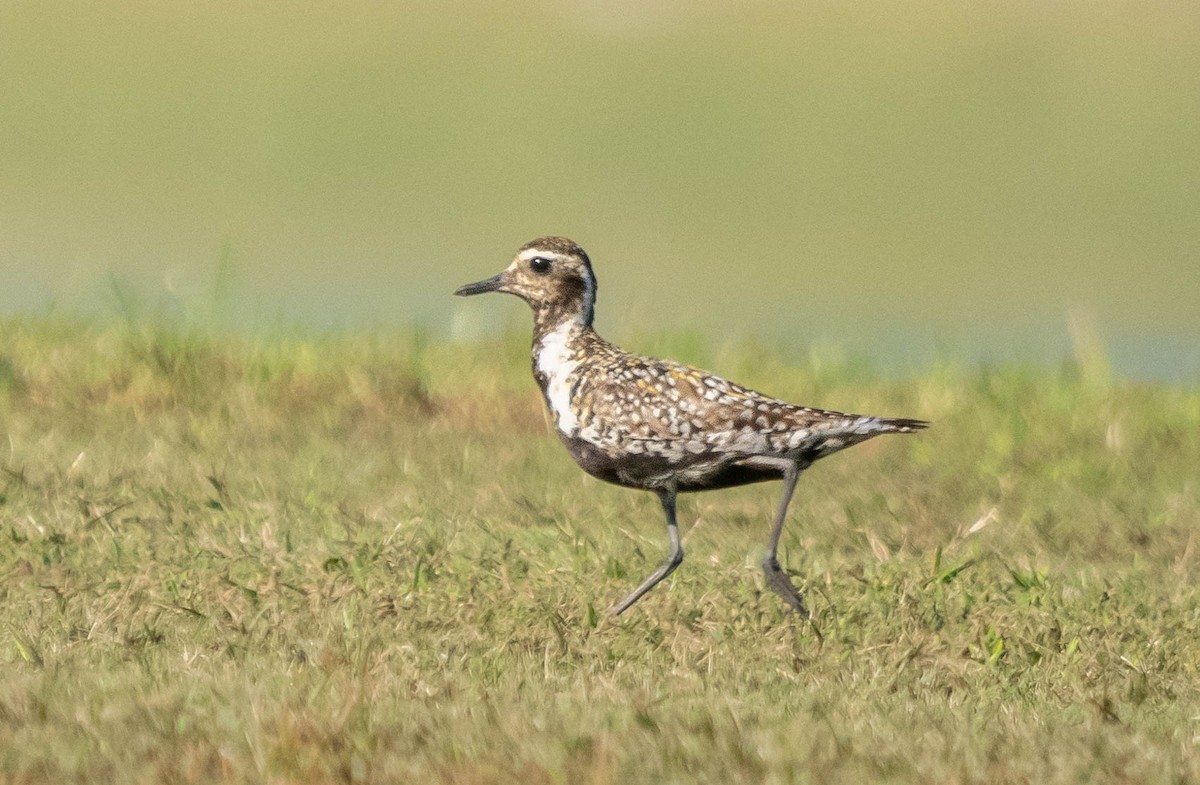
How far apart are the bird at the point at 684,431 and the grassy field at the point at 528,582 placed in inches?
17.5

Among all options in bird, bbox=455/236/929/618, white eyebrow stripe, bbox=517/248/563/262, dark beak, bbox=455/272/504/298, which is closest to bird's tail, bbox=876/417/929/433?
bird, bbox=455/236/929/618

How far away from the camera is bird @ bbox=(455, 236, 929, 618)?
6590 mm

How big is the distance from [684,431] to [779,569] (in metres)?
0.62

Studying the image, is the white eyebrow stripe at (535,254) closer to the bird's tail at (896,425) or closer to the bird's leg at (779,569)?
the bird's leg at (779,569)

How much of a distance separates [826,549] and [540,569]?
1694mm

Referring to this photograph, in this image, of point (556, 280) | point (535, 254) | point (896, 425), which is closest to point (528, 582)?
point (556, 280)

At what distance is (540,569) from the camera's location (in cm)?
714

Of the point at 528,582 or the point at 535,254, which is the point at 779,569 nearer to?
the point at 528,582

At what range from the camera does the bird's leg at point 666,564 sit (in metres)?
6.67

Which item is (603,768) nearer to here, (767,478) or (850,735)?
(850,735)

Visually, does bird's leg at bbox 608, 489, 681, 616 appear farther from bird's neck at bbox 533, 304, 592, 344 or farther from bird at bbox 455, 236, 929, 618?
bird's neck at bbox 533, 304, 592, 344

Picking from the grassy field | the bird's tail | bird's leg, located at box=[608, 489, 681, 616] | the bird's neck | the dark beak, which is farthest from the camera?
the dark beak

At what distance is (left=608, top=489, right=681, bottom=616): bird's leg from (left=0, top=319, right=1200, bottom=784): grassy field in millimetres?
85

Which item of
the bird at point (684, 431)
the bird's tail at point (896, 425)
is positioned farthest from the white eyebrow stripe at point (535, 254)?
the bird's tail at point (896, 425)
